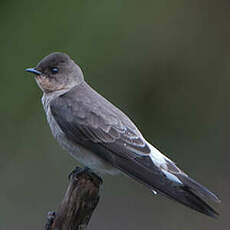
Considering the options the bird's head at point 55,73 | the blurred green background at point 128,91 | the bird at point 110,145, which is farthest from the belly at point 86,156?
the blurred green background at point 128,91

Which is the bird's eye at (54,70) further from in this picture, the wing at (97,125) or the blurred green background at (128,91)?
the blurred green background at (128,91)

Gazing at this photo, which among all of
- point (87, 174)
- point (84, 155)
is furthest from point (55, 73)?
point (87, 174)

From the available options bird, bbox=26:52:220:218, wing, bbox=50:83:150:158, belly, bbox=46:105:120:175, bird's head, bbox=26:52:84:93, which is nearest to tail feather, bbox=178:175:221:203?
bird, bbox=26:52:220:218

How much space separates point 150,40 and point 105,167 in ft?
12.5

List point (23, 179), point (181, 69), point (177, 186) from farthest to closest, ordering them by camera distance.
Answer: point (181, 69) < point (23, 179) < point (177, 186)

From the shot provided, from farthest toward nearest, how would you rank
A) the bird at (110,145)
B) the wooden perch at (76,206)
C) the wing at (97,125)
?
the wing at (97,125), the bird at (110,145), the wooden perch at (76,206)

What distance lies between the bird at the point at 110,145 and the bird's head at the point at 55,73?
0.27 ft

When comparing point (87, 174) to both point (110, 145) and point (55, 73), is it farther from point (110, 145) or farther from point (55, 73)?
point (55, 73)

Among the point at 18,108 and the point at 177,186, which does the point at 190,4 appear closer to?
the point at 18,108

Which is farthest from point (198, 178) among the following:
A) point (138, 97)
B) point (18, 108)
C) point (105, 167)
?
point (105, 167)

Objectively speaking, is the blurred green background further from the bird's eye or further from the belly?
the belly

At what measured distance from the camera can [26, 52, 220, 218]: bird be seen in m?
4.40

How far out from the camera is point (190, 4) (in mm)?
8531

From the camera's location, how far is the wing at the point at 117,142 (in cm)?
441
